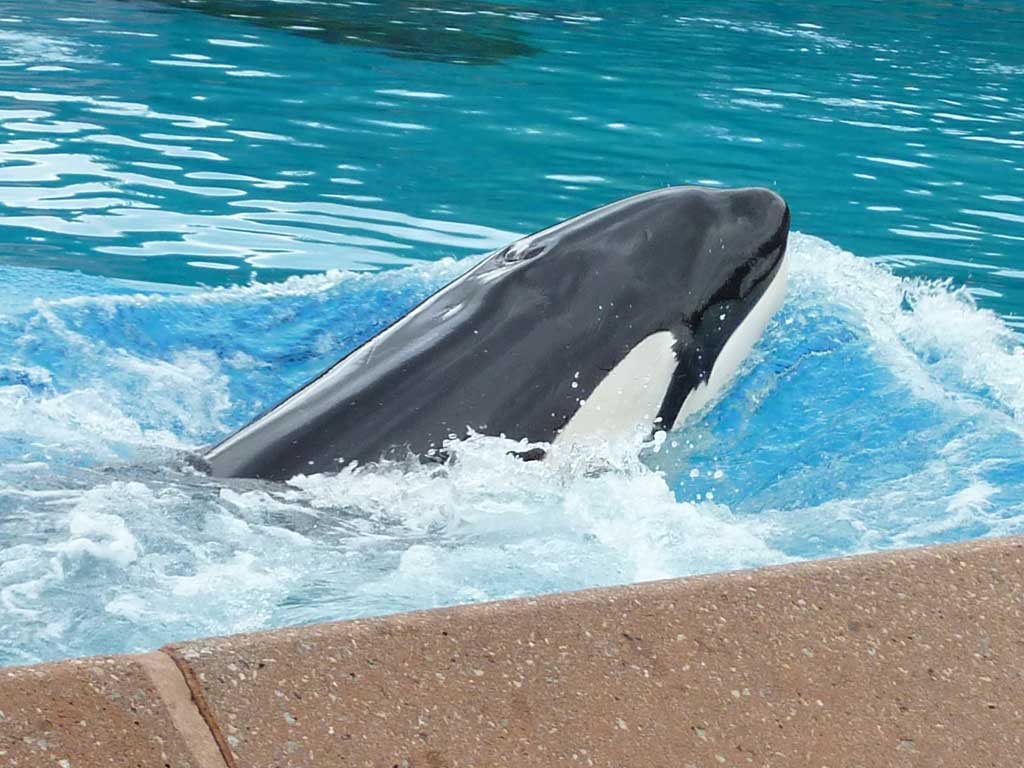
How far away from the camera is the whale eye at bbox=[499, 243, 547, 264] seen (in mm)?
4523

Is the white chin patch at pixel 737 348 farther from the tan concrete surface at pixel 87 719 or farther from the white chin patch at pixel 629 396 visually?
the tan concrete surface at pixel 87 719

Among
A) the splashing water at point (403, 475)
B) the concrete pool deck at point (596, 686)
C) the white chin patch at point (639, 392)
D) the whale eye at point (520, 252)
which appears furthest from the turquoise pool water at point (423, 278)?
the concrete pool deck at point (596, 686)

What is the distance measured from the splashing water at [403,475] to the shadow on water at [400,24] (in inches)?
279

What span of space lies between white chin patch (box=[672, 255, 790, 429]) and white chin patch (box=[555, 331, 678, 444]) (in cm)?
17

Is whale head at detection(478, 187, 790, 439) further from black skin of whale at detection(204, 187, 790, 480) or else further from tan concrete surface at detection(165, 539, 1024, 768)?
tan concrete surface at detection(165, 539, 1024, 768)

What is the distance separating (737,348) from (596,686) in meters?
2.52

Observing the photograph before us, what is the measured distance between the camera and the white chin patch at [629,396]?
4.32 meters

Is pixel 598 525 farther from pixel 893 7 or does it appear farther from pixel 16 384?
pixel 893 7

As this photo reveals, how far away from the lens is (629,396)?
14.5 ft

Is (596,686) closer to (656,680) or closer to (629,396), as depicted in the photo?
(656,680)

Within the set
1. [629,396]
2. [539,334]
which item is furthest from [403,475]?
[629,396]

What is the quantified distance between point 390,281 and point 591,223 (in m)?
2.80

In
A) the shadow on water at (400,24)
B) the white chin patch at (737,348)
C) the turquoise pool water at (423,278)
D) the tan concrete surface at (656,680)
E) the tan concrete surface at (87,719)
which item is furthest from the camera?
the shadow on water at (400,24)

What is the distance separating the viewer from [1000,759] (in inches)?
96.6
